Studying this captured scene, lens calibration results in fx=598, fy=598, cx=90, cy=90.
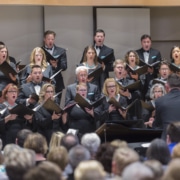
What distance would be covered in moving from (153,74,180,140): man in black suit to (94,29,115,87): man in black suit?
2.91m

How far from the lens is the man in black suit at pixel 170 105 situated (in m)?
5.39

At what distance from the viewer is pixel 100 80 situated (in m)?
8.38

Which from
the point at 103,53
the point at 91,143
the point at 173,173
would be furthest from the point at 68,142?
the point at 103,53

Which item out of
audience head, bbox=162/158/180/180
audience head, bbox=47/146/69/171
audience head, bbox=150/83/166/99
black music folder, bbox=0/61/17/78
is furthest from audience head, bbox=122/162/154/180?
audience head, bbox=150/83/166/99

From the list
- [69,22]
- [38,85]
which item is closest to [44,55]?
[38,85]

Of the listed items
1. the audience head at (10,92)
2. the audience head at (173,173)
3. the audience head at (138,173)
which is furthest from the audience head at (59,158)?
the audience head at (10,92)

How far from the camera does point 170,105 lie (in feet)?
17.7

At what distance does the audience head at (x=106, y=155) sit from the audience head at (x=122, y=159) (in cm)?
30

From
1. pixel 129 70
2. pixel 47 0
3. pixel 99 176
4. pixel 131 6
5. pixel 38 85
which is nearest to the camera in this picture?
pixel 99 176

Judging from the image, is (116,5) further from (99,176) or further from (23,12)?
(99,176)

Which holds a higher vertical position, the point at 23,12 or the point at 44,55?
the point at 23,12

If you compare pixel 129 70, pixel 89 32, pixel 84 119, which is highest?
pixel 89 32

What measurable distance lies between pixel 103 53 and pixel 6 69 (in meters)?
1.79

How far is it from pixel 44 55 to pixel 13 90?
107cm
